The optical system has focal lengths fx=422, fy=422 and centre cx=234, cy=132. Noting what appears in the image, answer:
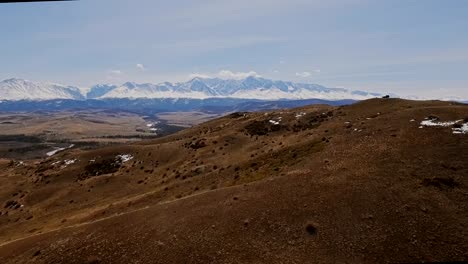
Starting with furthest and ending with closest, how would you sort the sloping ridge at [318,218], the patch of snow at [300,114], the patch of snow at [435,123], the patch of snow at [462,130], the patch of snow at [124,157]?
the patch of snow at [124,157] < the patch of snow at [300,114] < the patch of snow at [435,123] < the patch of snow at [462,130] < the sloping ridge at [318,218]

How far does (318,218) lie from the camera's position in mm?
33781

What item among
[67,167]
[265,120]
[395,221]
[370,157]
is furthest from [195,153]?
[395,221]

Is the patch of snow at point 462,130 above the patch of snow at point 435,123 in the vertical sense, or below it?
below

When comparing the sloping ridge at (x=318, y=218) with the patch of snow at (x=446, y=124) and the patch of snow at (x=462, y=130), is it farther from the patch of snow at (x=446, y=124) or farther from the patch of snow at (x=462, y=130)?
the patch of snow at (x=446, y=124)

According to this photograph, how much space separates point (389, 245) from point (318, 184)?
11.2 meters

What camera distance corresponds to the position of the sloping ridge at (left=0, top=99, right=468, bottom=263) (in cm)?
2989

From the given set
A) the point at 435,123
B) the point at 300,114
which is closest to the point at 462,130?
the point at 435,123

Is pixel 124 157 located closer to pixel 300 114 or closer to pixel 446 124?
pixel 300 114

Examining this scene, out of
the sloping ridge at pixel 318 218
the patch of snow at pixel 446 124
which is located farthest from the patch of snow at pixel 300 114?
the sloping ridge at pixel 318 218

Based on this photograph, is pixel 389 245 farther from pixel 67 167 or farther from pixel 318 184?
pixel 67 167

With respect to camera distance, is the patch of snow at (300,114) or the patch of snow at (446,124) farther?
the patch of snow at (300,114)

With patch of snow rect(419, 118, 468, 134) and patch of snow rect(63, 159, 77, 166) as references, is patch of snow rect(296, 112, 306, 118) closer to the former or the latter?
patch of snow rect(419, 118, 468, 134)

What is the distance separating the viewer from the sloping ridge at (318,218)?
29.9 meters

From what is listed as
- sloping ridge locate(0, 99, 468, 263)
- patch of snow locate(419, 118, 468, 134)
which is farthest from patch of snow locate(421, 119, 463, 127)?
sloping ridge locate(0, 99, 468, 263)
